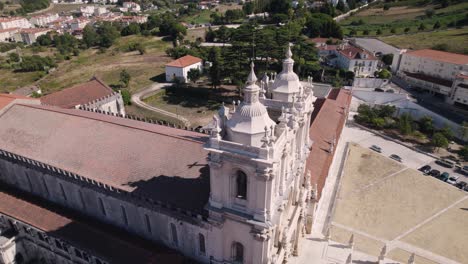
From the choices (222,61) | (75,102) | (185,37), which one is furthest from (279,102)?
(185,37)

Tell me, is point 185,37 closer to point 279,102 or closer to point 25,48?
point 25,48

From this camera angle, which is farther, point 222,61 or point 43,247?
point 222,61

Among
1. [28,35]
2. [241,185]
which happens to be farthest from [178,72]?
[28,35]

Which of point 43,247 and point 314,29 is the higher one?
point 314,29

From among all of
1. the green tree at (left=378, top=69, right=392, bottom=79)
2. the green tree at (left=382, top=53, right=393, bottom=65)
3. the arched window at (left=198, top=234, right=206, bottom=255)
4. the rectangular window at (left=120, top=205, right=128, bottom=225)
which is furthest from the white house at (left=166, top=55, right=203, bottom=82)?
the arched window at (left=198, top=234, right=206, bottom=255)

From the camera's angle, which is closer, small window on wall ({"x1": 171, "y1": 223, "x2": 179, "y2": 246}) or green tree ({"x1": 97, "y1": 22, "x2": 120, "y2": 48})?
small window on wall ({"x1": 171, "y1": 223, "x2": 179, "y2": 246})

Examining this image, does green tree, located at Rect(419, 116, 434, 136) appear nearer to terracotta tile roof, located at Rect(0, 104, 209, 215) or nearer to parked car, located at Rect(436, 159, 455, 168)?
parked car, located at Rect(436, 159, 455, 168)

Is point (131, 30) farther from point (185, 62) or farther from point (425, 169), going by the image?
point (425, 169)
